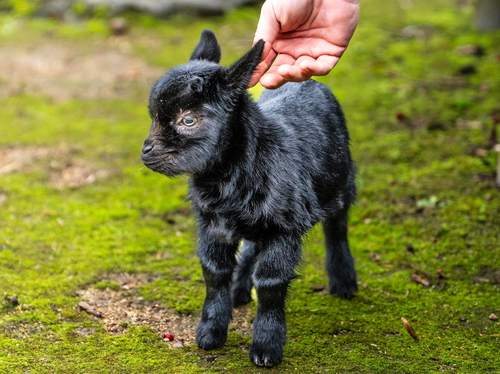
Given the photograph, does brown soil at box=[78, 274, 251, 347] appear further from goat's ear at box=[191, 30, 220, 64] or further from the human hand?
goat's ear at box=[191, 30, 220, 64]

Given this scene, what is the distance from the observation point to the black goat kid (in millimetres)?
3900

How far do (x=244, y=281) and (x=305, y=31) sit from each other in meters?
2.13

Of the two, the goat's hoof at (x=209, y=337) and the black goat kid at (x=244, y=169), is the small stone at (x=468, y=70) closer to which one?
the black goat kid at (x=244, y=169)

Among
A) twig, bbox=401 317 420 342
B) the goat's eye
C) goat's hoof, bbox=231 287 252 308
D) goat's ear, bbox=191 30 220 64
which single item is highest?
goat's ear, bbox=191 30 220 64

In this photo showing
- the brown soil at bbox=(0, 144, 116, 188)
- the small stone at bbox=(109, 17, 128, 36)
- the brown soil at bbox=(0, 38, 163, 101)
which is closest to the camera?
the brown soil at bbox=(0, 144, 116, 188)

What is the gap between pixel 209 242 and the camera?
173 inches

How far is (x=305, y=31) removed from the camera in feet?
16.0

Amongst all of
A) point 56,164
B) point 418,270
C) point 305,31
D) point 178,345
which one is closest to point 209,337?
point 178,345

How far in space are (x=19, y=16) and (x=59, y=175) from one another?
6790mm

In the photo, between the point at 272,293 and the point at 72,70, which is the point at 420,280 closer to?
the point at 272,293

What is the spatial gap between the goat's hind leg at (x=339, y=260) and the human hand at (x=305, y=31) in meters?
1.38

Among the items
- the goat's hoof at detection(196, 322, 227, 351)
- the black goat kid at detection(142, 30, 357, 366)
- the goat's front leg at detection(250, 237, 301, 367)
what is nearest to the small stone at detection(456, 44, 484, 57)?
the black goat kid at detection(142, 30, 357, 366)

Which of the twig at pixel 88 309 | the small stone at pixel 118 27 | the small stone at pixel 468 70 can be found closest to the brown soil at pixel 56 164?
the twig at pixel 88 309

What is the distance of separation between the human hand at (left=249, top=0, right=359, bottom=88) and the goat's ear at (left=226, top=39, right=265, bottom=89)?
53cm
